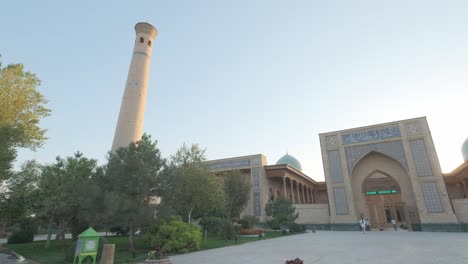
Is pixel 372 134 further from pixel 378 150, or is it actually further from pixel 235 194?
pixel 235 194

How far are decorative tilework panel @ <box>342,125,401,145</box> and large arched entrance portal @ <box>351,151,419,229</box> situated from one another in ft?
5.25

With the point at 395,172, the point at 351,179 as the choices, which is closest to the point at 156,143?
the point at 351,179

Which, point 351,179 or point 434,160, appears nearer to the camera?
point 434,160

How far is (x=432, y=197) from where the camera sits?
22.0 metres

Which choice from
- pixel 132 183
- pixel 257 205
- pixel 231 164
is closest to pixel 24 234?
pixel 132 183

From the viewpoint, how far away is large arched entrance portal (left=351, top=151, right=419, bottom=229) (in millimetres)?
24422

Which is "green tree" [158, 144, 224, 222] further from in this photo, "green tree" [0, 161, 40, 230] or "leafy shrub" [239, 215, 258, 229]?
"green tree" [0, 161, 40, 230]

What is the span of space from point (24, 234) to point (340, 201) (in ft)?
90.4

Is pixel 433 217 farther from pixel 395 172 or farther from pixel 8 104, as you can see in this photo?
pixel 8 104

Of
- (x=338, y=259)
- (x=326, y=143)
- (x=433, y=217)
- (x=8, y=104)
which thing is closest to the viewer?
(x=338, y=259)

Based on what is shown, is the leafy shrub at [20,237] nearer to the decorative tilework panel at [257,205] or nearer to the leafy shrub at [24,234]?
the leafy shrub at [24,234]

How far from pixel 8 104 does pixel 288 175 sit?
26.4m

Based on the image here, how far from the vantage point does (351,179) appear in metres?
25.7

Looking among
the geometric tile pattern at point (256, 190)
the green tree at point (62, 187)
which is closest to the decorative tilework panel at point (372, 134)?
the geometric tile pattern at point (256, 190)
